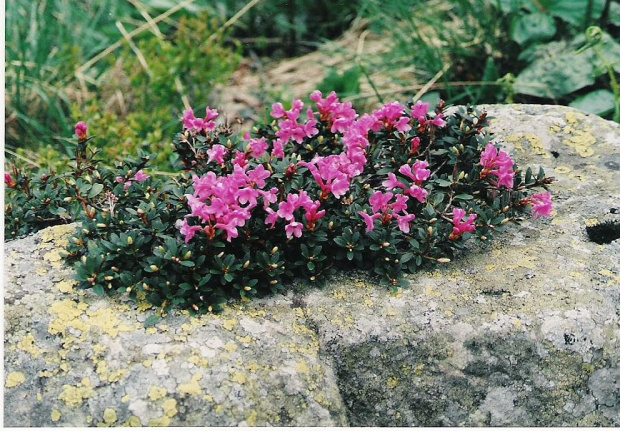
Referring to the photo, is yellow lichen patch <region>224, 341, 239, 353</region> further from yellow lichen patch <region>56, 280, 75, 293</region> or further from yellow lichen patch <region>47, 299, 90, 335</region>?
yellow lichen patch <region>56, 280, 75, 293</region>

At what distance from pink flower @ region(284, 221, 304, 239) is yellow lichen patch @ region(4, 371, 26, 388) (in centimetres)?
88

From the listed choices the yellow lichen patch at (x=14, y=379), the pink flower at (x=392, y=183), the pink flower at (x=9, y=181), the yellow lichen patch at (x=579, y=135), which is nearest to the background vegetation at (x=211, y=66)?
the yellow lichen patch at (x=579, y=135)

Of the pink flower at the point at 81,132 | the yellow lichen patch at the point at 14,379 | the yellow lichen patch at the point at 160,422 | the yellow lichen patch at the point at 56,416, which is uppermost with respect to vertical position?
the pink flower at the point at 81,132

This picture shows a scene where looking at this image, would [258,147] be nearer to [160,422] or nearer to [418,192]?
[418,192]

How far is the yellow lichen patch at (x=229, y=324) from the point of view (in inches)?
84.0

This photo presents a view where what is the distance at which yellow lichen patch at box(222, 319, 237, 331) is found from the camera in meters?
2.13

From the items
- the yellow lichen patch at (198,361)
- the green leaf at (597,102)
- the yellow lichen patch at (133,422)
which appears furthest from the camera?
the green leaf at (597,102)

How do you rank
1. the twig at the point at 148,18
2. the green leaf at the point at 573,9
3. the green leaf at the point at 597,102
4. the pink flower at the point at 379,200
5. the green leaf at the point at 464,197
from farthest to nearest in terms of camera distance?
the twig at the point at 148,18, the green leaf at the point at 573,9, the green leaf at the point at 597,102, the green leaf at the point at 464,197, the pink flower at the point at 379,200

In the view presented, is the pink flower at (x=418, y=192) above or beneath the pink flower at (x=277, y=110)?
beneath

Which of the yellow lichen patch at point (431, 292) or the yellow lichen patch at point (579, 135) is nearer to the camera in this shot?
the yellow lichen patch at point (431, 292)

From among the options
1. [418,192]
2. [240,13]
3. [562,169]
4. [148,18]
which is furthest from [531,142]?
[148,18]

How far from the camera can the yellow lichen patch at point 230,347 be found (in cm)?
206

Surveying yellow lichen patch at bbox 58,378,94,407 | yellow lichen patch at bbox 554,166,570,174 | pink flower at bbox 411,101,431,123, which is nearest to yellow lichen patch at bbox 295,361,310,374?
yellow lichen patch at bbox 58,378,94,407

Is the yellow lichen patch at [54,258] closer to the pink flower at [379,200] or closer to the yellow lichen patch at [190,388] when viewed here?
the yellow lichen patch at [190,388]
